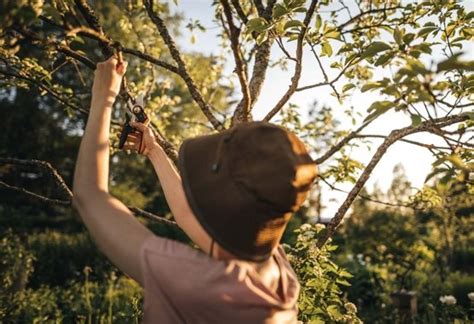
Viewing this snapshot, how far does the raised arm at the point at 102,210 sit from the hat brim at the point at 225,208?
15cm

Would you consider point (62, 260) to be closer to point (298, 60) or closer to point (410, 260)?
point (410, 260)

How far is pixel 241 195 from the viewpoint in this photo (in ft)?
3.32

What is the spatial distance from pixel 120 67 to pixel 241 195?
557mm

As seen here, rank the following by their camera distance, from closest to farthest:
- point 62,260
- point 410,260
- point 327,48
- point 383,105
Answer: point 383,105
point 327,48
point 410,260
point 62,260

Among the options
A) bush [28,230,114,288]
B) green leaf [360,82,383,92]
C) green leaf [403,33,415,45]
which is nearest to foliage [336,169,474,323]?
green leaf [403,33,415,45]

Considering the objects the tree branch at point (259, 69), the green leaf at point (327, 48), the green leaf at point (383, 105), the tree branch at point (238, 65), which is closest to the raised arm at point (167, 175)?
the tree branch at point (238, 65)

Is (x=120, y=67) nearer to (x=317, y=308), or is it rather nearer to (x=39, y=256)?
(x=317, y=308)

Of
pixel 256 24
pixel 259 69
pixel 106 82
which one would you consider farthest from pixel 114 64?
pixel 259 69

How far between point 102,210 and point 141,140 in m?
0.71

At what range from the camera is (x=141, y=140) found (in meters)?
1.69

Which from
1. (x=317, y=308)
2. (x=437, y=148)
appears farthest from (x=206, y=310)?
(x=437, y=148)

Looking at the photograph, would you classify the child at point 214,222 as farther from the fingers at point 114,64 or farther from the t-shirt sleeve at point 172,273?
the fingers at point 114,64

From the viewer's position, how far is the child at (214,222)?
0.99 m

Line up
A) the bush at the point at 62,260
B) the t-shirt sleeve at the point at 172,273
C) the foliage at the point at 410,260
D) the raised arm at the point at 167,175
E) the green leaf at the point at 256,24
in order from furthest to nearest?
the bush at the point at 62,260 → the foliage at the point at 410,260 → the green leaf at the point at 256,24 → the raised arm at the point at 167,175 → the t-shirt sleeve at the point at 172,273
